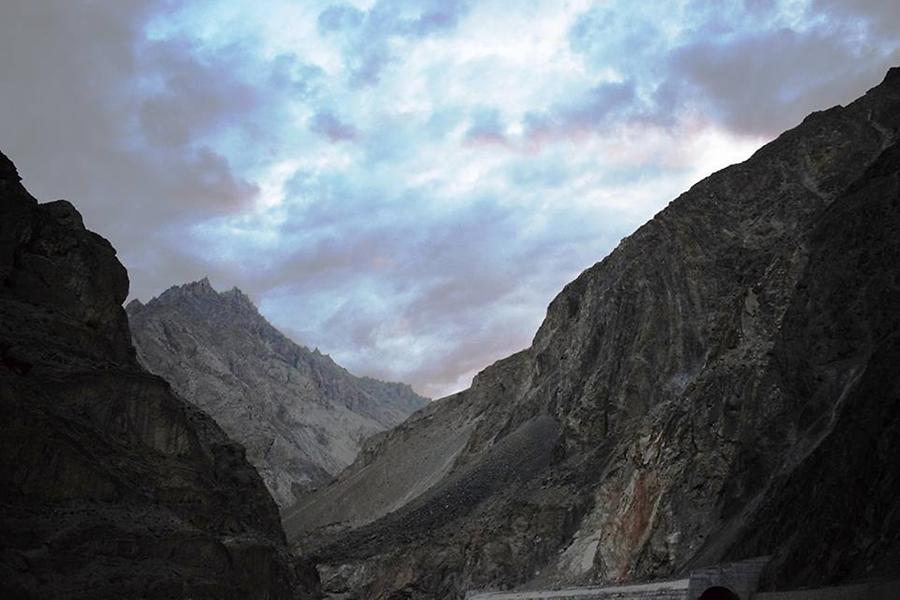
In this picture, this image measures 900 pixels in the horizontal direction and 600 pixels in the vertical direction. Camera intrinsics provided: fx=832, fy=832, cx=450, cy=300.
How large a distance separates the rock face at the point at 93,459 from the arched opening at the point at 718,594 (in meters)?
26.7

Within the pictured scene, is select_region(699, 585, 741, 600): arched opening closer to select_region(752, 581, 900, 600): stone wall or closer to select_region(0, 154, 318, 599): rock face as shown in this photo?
select_region(752, 581, 900, 600): stone wall

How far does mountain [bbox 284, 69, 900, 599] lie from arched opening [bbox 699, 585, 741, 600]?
1.04 m

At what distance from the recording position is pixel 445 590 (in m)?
73.9

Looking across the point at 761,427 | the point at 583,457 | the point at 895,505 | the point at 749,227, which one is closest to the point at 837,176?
the point at 749,227

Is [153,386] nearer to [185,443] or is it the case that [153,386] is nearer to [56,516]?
[185,443]

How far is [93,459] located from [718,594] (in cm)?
3369

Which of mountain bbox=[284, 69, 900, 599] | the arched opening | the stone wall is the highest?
mountain bbox=[284, 69, 900, 599]

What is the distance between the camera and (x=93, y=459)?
44312 mm

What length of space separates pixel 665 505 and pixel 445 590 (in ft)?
111

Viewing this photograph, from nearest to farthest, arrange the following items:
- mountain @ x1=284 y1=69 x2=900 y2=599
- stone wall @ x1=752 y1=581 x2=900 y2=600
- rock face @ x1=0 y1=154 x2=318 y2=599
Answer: stone wall @ x1=752 y1=581 x2=900 y2=600 → mountain @ x1=284 y1=69 x2=900 y2=599 → rock face @ x1=0 y1=154 x2=318 y2=599

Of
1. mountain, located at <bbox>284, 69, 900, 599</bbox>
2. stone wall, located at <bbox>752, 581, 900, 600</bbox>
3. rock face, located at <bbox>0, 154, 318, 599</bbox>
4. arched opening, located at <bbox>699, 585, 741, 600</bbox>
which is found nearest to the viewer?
stone wall, located at <bbox>752, 581, 900, 600</bbox>

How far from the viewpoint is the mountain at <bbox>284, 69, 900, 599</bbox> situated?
24.7 metres

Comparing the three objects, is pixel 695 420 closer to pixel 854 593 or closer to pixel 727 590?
pixel 727 590

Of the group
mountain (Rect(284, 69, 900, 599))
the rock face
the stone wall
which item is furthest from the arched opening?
the rock face
